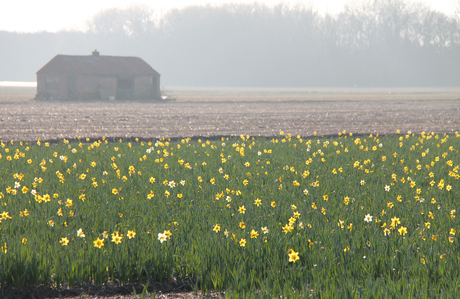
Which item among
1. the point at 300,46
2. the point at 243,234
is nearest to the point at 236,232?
the point at 243,234

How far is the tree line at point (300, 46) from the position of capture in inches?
6024

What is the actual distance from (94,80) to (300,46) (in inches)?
4911

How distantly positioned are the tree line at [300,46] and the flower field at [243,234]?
146 m

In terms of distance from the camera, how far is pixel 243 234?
4980mm

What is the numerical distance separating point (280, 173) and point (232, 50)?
163 meters

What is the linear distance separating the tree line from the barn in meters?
102

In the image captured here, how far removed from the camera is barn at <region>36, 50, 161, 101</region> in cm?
5078

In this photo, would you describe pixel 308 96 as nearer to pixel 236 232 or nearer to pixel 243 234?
pixel 236 232

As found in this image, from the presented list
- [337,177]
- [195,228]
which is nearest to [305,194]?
[337,177]

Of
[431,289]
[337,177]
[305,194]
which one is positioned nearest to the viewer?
[431,289]

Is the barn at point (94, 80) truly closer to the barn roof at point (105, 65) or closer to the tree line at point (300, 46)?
the barn roof at point (105, 65)

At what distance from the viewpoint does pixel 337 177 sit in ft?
27.9

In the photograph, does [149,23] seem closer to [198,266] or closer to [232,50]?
[232,50]

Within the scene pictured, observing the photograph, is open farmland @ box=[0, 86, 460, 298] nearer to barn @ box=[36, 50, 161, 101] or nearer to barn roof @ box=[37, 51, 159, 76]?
barn @ box=[36, 50, 161, 101]
